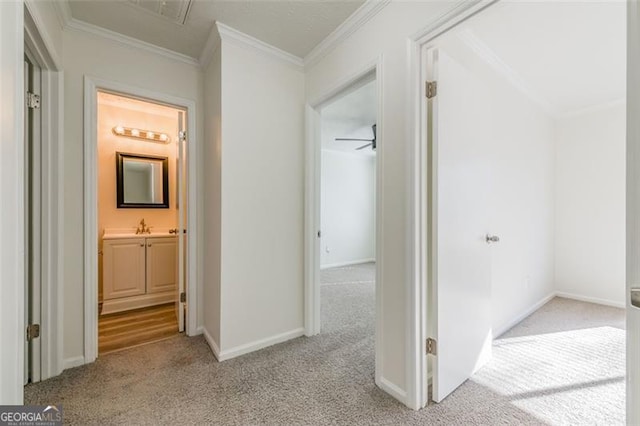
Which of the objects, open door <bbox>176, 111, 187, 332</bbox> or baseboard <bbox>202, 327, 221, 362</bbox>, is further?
open door <bbox>176, 111, 187, 332</bbox>

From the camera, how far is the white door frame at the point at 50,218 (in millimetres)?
1730

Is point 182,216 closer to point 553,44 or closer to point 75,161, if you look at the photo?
point 75,161

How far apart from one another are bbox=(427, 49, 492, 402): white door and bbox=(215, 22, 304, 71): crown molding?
49.4 inches

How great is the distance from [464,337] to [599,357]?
4.14 feet

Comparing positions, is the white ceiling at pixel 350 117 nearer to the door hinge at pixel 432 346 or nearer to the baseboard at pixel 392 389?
the door hinge at pixel 432 346

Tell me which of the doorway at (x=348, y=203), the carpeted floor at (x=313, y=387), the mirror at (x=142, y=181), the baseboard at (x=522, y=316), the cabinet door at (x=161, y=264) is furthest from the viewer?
the doorway at (x=348, y=203)

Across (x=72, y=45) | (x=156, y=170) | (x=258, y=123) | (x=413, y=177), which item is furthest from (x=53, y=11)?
(x=413, y=177)

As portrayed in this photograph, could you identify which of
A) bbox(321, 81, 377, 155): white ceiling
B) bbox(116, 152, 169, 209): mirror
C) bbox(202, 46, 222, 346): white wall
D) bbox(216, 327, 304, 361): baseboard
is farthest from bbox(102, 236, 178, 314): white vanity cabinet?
bbox(321, 81, 377, 155): white ceiling

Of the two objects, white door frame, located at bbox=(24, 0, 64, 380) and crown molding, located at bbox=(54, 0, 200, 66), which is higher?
crown molding, located at bbox=(54, 0, 200, 66)

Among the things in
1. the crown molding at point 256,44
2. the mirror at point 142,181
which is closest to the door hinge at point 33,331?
the mirror at point 142,181

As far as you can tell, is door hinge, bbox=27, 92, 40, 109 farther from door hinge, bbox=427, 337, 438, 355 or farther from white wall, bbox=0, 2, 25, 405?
door hinge, bbox=427, 337, 438, 355

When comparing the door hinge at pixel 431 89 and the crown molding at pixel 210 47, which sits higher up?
the crown molding at pixel 210 47

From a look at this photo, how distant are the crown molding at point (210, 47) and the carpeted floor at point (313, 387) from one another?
7.85ft

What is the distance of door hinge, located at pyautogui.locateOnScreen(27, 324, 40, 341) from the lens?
66.3 inches
